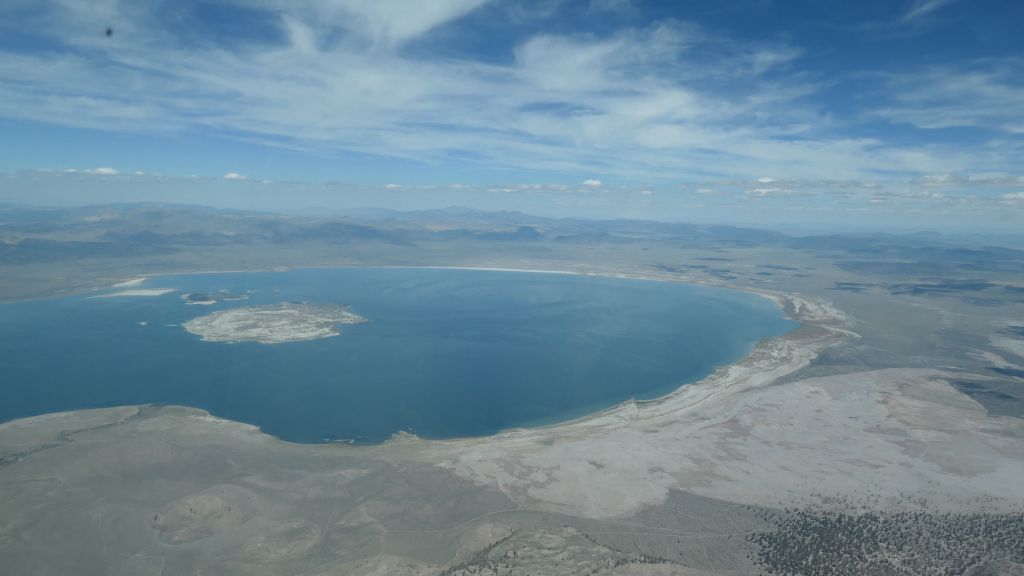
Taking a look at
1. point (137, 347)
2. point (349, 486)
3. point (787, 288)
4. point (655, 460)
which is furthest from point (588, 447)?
point (787, 288)

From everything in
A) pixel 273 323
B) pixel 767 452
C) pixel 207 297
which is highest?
pixel 767 452

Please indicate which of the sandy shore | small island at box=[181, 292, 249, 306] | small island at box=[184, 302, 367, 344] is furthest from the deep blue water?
the sandy shore

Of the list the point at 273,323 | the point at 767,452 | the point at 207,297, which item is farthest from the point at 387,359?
the point at 207,297

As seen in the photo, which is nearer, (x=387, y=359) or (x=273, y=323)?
(x=387, y=359)

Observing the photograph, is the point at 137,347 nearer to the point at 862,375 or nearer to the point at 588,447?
the point at 588,447

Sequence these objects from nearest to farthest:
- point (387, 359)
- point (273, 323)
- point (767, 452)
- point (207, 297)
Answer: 1. point (767, 452)
2. point (387, 359)
3. point (273, 323)
4. point (207, 297)

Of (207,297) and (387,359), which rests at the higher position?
(207,297)

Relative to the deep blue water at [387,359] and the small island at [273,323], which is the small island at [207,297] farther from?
the small island at [273,323]

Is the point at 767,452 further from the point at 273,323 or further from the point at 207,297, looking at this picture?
the point at 207,297
